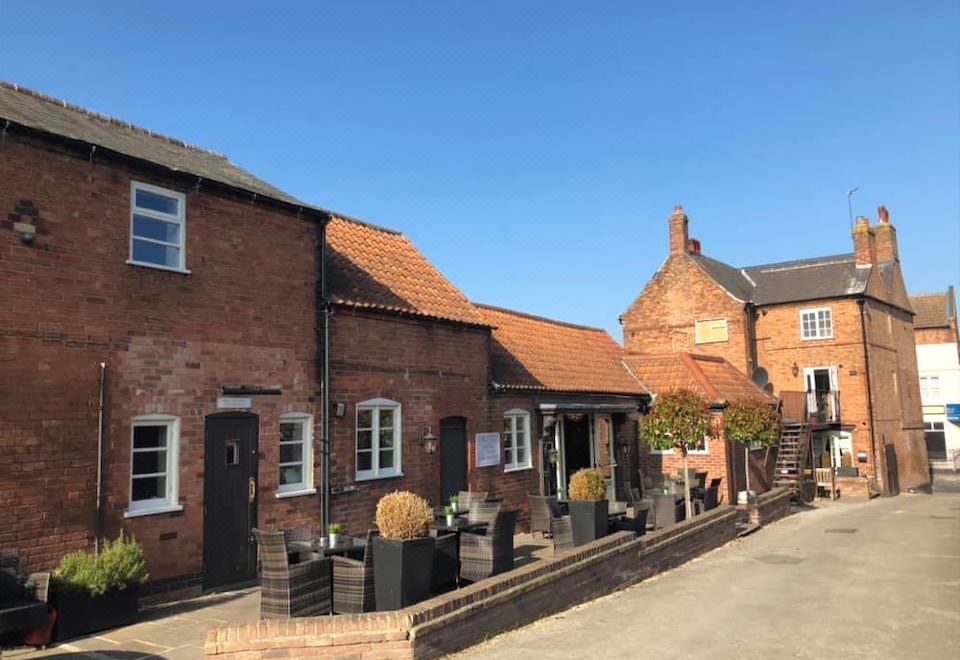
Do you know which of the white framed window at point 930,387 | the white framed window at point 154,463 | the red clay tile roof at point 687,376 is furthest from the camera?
the white framed window at point 930,387

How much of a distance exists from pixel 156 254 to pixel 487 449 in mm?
8101

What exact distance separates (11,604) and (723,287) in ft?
95.6

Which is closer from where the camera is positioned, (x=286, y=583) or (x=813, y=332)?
(x=286, y=583)

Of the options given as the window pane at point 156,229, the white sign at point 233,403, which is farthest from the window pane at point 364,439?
the window pane at point 156,229

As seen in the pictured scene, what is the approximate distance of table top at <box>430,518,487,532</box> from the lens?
9.67m

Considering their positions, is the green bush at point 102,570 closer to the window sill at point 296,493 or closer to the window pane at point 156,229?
the window sill at point 296,493

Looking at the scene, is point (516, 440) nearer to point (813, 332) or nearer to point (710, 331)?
point (710, 331)

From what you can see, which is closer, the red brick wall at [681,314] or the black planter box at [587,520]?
the black planter box at [587,520]

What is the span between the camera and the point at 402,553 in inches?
293

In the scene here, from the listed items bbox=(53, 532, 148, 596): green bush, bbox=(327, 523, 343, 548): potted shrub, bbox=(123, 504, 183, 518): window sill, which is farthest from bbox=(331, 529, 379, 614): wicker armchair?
bbox=(123, 504, 183, 518): window sill

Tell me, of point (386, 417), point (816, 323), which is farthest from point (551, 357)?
point (816, 323)

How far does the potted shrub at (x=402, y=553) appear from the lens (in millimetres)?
7453

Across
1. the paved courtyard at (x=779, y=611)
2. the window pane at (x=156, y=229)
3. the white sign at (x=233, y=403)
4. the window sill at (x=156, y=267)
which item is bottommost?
the paved courtyard at (x=779, y=611)

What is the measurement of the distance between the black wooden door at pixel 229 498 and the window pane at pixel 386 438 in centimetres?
285
